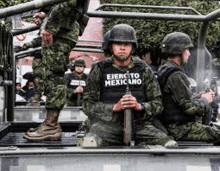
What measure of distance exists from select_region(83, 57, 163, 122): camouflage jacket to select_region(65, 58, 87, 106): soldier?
457 centimetres

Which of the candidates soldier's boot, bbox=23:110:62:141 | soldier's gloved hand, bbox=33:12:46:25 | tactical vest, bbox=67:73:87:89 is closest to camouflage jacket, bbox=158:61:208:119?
soldier's boot, bbox=23:110:62:141

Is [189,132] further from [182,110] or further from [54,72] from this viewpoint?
[54,72]

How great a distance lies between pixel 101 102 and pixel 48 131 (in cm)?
59

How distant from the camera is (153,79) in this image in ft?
12.1

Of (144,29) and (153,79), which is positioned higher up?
(144,29)

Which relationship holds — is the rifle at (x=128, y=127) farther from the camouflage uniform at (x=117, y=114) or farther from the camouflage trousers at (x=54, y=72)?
the camouflage trousers at (x=54, y=72)

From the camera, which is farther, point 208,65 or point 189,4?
point 189,4

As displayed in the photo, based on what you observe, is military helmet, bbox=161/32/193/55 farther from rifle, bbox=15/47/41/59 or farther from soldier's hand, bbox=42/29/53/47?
rifle, bbox=15/47/41/59

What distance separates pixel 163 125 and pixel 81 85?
450 cm

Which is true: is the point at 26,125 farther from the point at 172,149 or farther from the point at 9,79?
the point at 172,149

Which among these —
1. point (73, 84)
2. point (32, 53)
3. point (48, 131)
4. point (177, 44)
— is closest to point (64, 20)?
point (48, 131)

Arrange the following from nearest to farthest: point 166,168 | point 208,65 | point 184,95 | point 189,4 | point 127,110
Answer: point 166,168 → point 127,110 → point 184,95 → point 208,65 → point 189,4

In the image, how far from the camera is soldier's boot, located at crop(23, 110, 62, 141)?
3902 mm

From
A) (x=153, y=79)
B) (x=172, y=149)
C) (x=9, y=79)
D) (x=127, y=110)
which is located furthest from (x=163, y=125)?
(x=9, y=79)
